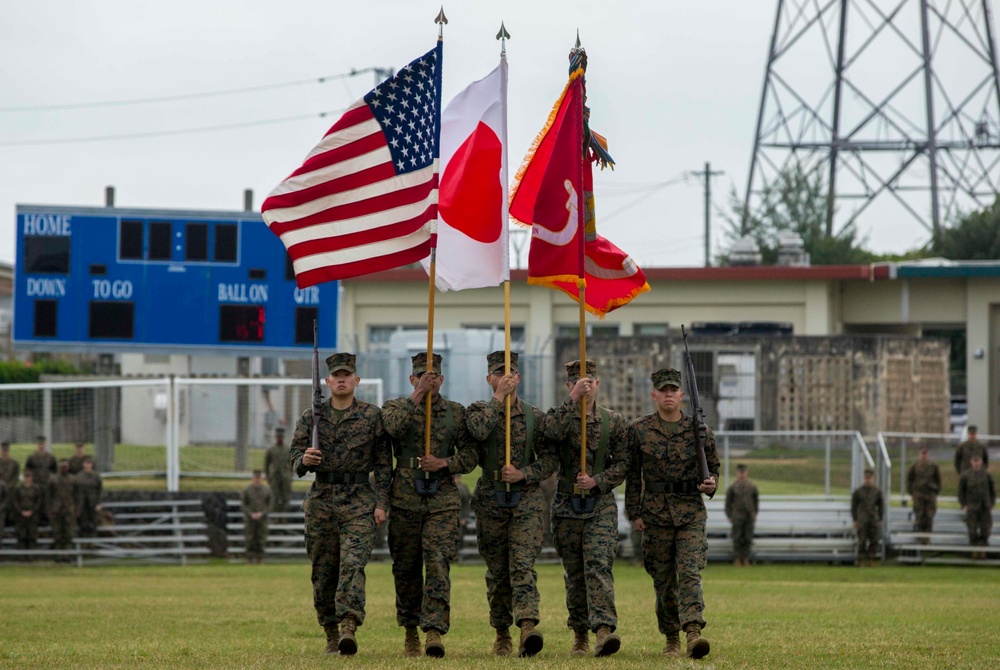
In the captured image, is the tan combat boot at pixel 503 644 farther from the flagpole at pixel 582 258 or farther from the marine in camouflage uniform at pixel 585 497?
the flagpole at pixel 582 258

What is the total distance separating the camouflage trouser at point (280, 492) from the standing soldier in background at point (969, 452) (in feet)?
37.6

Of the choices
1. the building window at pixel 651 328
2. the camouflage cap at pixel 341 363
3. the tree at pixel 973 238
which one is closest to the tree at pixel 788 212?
the tree at pixel 973 238

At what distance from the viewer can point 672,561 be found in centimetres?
1033

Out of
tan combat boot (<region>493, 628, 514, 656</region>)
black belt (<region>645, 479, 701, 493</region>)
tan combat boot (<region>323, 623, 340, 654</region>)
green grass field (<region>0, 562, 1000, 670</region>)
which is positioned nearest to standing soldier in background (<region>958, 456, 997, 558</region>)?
green grass field (<region>0, 562, 1000, 670</region>)

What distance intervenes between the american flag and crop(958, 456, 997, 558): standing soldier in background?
15.7m

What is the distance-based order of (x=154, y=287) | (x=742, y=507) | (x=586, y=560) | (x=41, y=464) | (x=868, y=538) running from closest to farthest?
(x=586, y=560), (x=742, y=507), (x=868, y=538), (x=41, y=464), (x=154, y=287)

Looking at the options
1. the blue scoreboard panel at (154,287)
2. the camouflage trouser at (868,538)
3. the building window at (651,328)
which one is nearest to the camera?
the camouflage trouser at (868,538)

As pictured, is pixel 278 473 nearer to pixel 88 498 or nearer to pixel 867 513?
pixel 88 498

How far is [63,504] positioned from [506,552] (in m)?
16.4

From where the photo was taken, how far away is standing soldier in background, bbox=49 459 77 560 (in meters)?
24.9

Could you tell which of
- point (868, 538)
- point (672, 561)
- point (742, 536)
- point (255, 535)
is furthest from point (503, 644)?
point (255, 535)

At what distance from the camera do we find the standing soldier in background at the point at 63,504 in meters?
24.9

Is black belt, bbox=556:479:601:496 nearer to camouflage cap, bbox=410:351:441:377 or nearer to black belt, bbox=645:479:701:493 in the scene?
black belt, bbox=645:479:701:493

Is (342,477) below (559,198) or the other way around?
below
